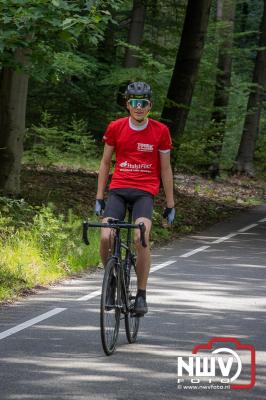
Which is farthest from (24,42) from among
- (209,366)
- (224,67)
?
(224,67)

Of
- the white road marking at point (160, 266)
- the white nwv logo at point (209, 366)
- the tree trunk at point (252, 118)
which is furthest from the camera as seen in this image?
the tree trunk at point (252, 118)

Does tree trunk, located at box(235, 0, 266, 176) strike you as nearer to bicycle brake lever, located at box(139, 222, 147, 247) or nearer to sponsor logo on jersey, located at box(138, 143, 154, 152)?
sponsor logo on jersey, located at box(138, 143, 154, 152)

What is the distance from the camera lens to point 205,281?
1401cm

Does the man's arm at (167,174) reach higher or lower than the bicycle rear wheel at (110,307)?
higher

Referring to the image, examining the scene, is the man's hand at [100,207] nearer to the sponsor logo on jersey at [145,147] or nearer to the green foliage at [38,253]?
the sponsor logo on jersey at [145,147]

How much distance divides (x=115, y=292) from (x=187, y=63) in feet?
61.0

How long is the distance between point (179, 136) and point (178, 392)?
18898mm

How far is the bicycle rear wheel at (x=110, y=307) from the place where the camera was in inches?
333

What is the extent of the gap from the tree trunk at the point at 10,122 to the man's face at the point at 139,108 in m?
10.6

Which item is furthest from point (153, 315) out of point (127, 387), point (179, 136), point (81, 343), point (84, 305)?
point (179, 136)

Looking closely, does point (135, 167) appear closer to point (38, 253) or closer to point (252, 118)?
point (38, 253)

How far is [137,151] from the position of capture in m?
9.18

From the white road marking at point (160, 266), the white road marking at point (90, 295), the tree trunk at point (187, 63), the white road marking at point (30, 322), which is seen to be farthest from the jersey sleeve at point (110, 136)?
the tree trunk at point (187, 63)

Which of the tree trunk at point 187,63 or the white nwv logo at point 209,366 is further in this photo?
the tree trunk at point 187,63
